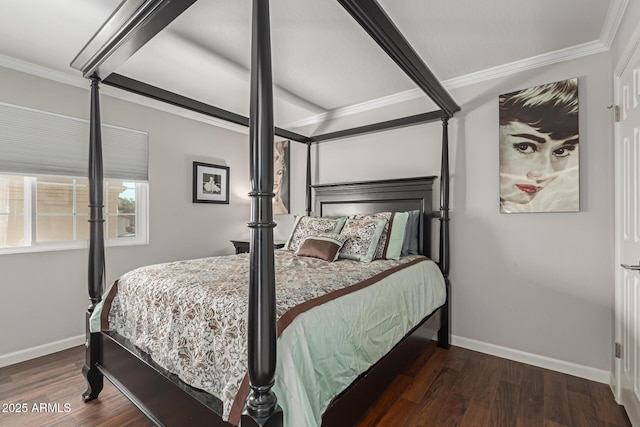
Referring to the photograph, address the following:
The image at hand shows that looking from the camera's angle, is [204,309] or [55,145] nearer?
[204,309]

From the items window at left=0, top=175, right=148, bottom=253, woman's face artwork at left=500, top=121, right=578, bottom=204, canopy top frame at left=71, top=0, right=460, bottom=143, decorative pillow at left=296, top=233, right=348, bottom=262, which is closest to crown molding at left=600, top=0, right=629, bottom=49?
woman's face artwork at left=500, top=121, right=578, bottom=204

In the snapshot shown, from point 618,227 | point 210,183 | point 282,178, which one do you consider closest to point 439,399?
point 618,227

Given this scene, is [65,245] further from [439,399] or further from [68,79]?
[439,399]

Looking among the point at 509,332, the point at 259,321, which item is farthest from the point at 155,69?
the point at 509,332

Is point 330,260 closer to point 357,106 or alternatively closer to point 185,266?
point 185,266

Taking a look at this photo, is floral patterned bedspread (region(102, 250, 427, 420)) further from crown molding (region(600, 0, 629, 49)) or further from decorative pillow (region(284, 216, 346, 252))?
crown molding (region(600, 0, 629, 49))

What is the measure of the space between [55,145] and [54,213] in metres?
0.63

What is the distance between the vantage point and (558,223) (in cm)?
240

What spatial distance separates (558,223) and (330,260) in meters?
1.83

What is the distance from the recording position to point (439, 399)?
78.2 inches

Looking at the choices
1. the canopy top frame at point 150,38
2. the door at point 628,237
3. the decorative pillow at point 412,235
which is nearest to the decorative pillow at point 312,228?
the decorative pillow at point 412,235

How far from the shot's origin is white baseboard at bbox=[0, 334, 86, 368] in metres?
2.48

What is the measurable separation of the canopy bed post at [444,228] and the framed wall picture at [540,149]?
0.44 metres

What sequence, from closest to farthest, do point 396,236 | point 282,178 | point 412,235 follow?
point 396,236, point 412,235, point 282,178
